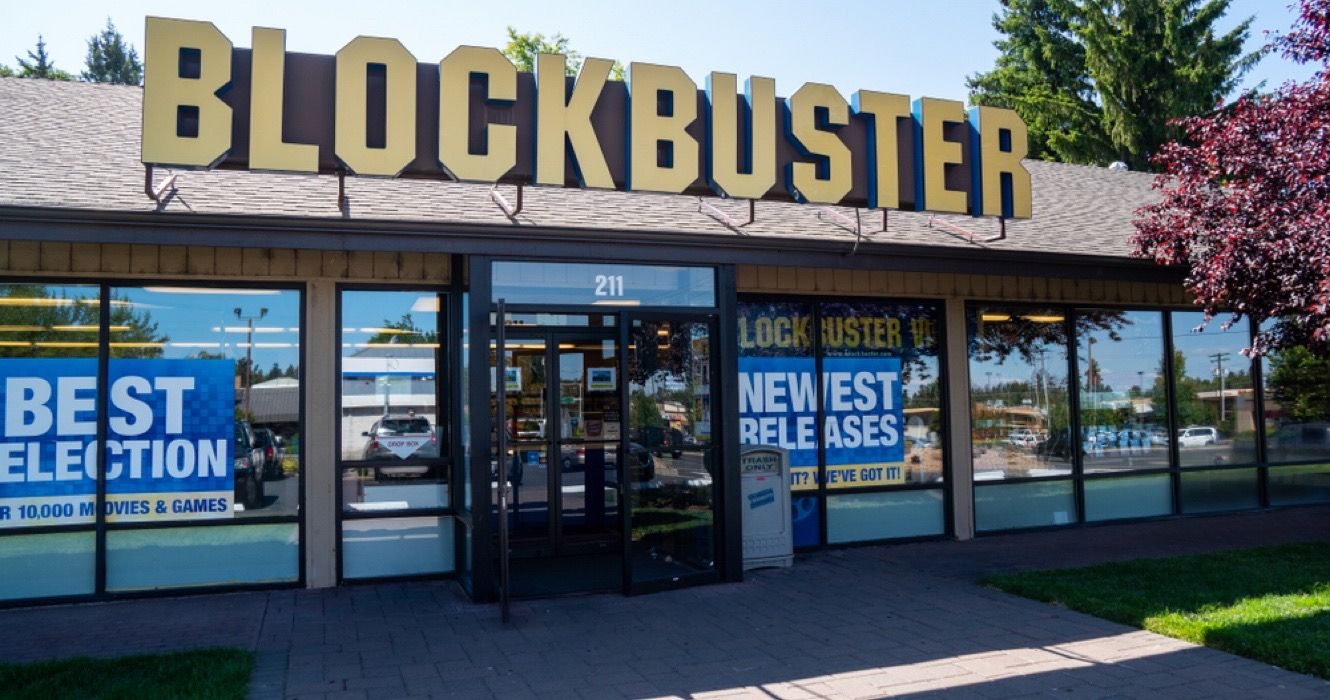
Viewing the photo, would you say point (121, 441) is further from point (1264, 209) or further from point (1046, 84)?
point (1046, 84)

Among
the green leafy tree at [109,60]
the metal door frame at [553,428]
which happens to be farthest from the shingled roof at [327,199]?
the green leafy tree at [109,60]

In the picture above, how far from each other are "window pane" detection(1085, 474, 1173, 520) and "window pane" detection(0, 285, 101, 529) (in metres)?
10.5

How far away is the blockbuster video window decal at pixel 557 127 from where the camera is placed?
7961 millimetres

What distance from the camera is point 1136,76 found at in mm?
29891

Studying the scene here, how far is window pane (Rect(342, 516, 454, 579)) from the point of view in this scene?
8.97 metres

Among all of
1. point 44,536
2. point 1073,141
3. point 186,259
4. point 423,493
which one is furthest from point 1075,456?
point 1073,141

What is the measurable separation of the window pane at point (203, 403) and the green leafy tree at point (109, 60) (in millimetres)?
49822

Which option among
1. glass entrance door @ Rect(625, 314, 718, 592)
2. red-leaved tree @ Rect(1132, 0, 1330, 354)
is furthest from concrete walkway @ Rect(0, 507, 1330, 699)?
red-leaved tree @ Rect(1132, 0, 1330, 354)

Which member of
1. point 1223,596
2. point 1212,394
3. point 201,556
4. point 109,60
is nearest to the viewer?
point 1223,596

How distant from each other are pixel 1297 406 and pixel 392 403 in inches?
470

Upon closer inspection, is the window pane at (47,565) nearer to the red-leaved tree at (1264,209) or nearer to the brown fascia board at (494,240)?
the brown fascia board at (494,240)

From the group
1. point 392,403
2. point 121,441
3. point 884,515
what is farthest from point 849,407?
point 121,441

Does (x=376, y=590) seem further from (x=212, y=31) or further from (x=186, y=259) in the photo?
(x=212, y=31)

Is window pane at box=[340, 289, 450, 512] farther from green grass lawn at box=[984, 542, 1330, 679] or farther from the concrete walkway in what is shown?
green grass lawn at box=[984, 542, 1330, 679]
